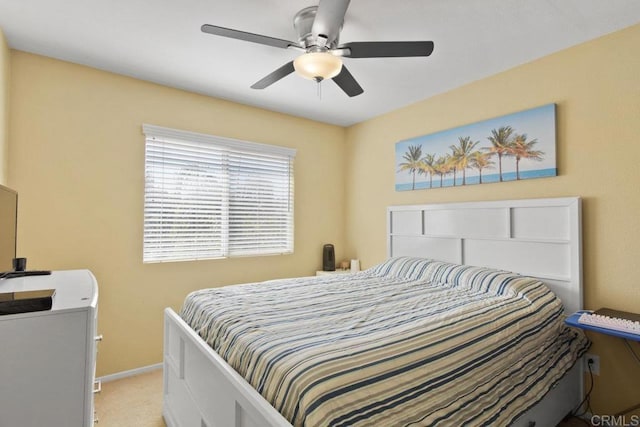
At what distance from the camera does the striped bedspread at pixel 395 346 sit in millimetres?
1088

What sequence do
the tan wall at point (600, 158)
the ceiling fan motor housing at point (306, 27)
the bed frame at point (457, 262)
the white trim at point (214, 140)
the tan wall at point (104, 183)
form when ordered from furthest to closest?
the white trim at point (214, 140) < the tan wall at point (104, 183) < the tan wall at point (600, 158) < the ceiling fan motor housing at point (306, 27) < the bed frame at point (457, 262)

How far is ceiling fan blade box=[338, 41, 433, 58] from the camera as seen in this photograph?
70.0 inches

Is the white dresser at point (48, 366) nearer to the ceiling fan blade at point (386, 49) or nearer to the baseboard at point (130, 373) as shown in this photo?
the ceiling fan blade at point (386, 49)

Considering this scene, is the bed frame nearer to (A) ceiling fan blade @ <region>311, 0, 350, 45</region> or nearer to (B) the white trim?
(B) the white trim

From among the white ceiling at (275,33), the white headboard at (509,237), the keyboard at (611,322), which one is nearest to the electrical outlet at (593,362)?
the white headboard at (509,237)

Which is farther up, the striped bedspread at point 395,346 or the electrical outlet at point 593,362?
the striped bedspread at point 395,346

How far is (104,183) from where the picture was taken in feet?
8.89

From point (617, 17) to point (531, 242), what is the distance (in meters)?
1.56

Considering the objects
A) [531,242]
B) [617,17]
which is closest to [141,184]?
[531,242]

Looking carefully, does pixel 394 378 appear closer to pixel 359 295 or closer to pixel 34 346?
pixel 359 295

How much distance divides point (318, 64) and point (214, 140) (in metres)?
1.81

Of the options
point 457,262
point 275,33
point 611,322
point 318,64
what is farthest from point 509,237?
point 275,33

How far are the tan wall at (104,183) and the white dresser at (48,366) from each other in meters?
1.75

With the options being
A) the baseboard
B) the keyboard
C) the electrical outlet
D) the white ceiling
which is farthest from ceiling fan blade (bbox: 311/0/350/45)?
the baseboard
